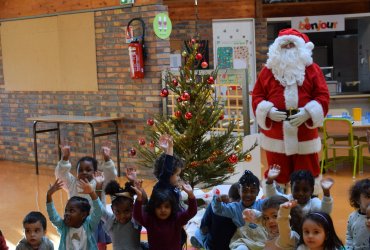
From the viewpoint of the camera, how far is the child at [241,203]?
12.0ft

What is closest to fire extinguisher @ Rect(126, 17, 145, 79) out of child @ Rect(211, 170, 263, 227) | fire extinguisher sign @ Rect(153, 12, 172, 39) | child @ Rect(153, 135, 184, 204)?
fire extinguisher sign @ Rect(153, 12, 172, 39)

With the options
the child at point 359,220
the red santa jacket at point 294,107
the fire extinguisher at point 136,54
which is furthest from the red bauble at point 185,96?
the fire extinguisher at point 136,54

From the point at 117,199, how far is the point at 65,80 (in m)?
5.39

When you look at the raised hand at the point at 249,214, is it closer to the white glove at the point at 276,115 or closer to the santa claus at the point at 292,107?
the santa claus at the point at 292,107

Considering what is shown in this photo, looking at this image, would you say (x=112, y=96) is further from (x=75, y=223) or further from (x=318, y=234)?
(x=318, y=234)

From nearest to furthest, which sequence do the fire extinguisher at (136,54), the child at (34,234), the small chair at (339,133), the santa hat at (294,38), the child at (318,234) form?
1. the child at (318,234)
2. the child at (34,234)
3. the santa hat at (294,38)
4. the small chair at (339,133)
5. the fire extinguisher at (136,54)

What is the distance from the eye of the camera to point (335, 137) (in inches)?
307

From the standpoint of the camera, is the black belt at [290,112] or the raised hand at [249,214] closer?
the raised hand at [249,214]

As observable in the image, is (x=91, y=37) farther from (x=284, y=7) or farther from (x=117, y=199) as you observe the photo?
(x=117, y=199)

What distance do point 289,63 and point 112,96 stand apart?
12.4 ft

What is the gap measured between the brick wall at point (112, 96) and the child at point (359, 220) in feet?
13.6

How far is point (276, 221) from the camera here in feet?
10.9

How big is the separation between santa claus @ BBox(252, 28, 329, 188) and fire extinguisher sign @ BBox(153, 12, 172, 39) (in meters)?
2.54

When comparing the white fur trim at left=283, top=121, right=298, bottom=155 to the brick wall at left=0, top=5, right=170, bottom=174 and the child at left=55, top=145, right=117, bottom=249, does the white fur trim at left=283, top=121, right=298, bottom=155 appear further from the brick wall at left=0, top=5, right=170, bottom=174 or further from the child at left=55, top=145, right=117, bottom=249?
the brick wall at left=0, top=5, right=170, bottom=174
